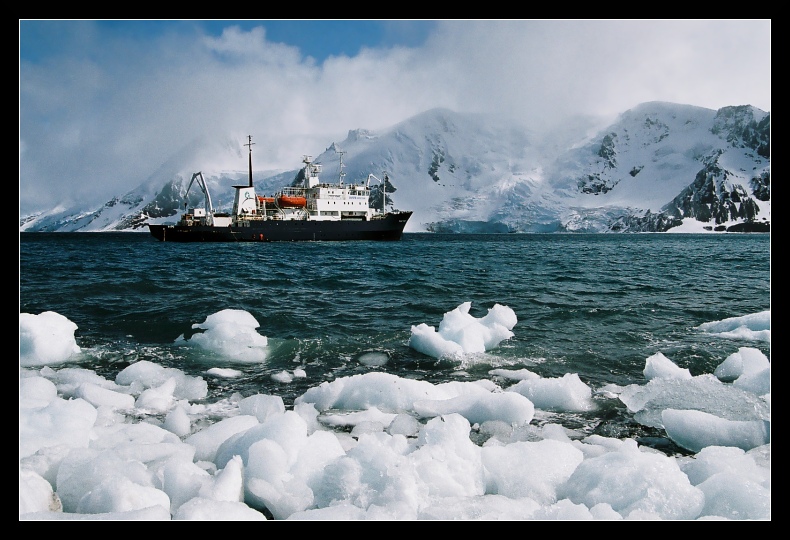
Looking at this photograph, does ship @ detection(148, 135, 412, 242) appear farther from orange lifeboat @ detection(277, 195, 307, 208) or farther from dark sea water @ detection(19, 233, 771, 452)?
dark sea water @ detection(19, 233, 771, 452)

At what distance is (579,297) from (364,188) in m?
36.3

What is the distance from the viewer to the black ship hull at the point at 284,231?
40031mm

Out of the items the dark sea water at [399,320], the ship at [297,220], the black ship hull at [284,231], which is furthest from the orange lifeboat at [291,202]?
the dark sea water at [399,320]

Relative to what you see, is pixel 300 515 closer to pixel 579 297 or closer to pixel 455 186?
pixel 579 297

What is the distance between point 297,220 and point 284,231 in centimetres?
137

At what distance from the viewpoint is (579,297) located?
32.2 feet

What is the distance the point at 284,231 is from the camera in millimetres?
40156

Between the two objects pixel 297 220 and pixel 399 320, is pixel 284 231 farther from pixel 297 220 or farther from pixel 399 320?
pixel 399 320

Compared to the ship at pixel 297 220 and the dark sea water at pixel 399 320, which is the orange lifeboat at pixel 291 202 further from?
the dark sea water at pixel 399 320

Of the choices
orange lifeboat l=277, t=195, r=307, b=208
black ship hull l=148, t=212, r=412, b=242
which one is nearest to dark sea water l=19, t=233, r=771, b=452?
black ship hull l=148, t=212, r=412, b=242

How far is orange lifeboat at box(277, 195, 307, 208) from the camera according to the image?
44.8 meters

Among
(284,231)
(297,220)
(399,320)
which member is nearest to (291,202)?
(297,220)

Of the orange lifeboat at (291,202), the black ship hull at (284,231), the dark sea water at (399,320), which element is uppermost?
the orange lifeboat at (291,202)
